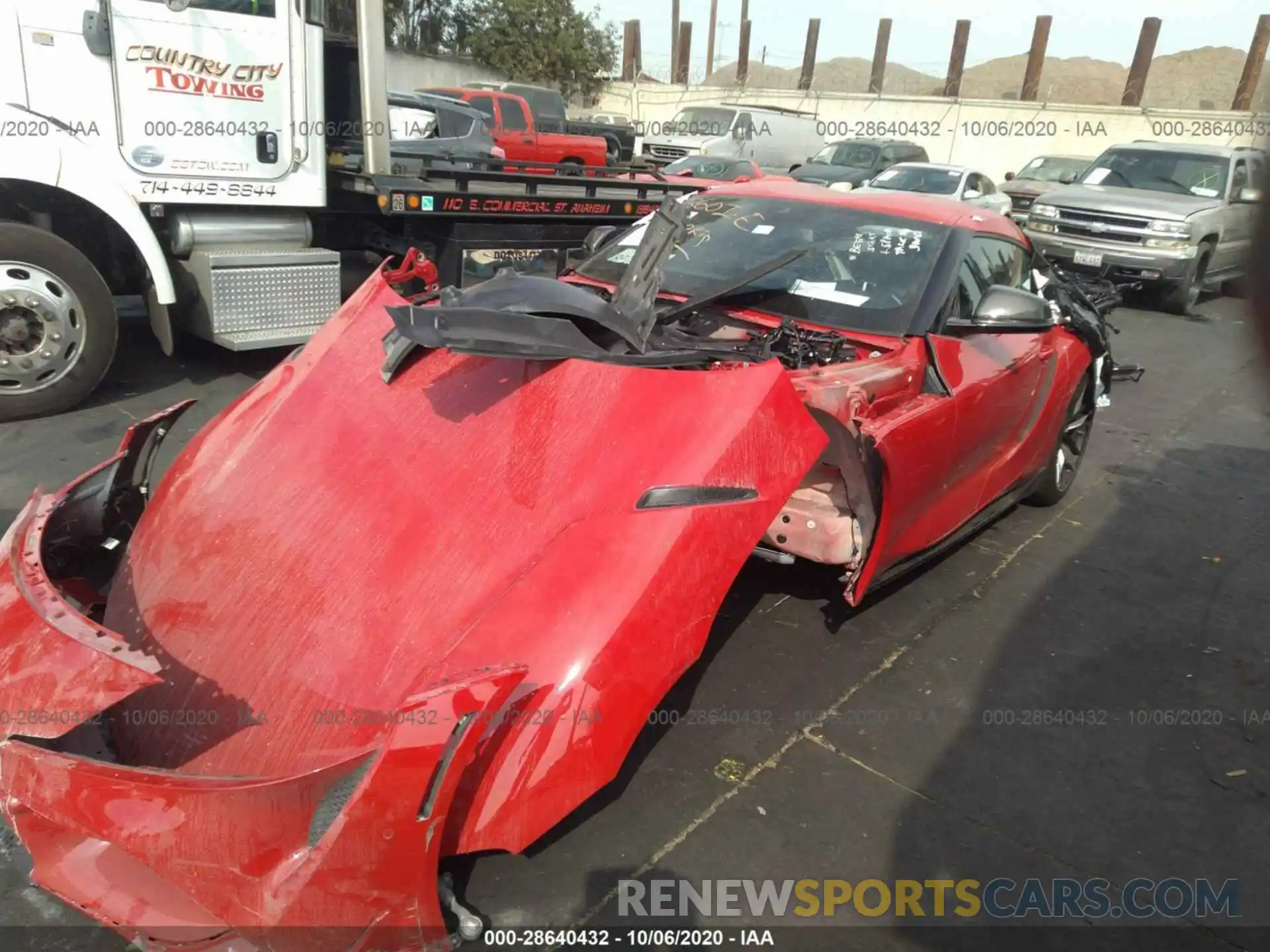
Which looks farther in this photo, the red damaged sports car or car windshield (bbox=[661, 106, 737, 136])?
car windshield (bbox=[661, 106, 737, 136])

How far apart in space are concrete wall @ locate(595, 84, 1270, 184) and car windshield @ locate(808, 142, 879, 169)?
6.42 m

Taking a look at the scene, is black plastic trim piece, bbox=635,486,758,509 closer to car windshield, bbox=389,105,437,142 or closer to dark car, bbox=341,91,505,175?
dark car, bbox=341,91,505,175

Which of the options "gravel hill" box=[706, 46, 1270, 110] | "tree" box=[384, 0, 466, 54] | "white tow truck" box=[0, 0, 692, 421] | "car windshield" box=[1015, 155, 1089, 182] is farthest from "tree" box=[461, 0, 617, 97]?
"white tow truck" box=[0, 0, 692, 421]

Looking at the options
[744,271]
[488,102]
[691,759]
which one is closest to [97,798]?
[691,759]

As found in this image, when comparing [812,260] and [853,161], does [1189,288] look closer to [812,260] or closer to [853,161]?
[853,161]

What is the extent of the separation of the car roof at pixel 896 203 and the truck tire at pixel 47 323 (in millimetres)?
3848

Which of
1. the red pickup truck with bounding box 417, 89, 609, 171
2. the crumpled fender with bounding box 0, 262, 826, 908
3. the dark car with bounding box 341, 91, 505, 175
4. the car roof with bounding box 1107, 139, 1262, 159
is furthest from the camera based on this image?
the red pickup truck with bounding box 417, 89, 609, 171

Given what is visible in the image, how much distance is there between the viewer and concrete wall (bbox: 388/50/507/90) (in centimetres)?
2602

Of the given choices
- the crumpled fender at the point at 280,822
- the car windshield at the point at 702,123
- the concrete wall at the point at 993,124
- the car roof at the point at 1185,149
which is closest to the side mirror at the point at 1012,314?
the crumpled fender at the point at 280,822

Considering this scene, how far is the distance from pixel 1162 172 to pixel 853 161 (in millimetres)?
7112

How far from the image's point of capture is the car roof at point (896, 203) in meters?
4.34

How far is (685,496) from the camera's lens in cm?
254

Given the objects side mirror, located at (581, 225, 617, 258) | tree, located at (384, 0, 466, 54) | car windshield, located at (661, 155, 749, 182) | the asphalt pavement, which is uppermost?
tree, located at (384, 0, 466, 54)

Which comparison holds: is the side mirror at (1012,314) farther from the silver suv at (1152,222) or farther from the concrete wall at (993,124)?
the concrete wall at (993,124)
